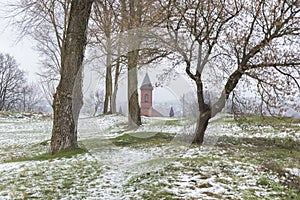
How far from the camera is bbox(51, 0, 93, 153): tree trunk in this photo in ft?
24.2

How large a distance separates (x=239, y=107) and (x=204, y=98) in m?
1.06

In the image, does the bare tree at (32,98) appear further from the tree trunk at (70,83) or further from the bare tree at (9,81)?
the tree trunk at (70,83)

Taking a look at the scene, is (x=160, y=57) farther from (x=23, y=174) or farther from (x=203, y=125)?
(x=23, y=174)

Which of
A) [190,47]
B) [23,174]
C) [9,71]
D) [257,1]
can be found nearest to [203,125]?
[190,47]

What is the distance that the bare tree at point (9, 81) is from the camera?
53625 millimetres

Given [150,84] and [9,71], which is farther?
[9,71]

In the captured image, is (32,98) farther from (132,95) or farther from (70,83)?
(70,83)

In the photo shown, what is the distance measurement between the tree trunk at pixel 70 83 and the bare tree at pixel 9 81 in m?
50.9

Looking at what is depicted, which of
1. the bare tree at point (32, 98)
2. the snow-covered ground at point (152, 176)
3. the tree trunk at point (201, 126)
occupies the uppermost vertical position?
Result: the bare tree at point (32, 98)

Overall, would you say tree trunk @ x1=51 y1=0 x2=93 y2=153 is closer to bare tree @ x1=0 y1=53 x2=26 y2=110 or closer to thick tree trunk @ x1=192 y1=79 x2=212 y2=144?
thick tree trunk @ x1=192 y1=79 x2=212 y2=144

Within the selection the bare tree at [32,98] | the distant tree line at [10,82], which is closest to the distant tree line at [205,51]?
the distant tree line at [10,82]

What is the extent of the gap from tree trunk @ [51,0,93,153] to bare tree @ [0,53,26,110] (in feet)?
167

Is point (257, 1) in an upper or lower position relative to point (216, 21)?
upper

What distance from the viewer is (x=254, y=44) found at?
7859mm
